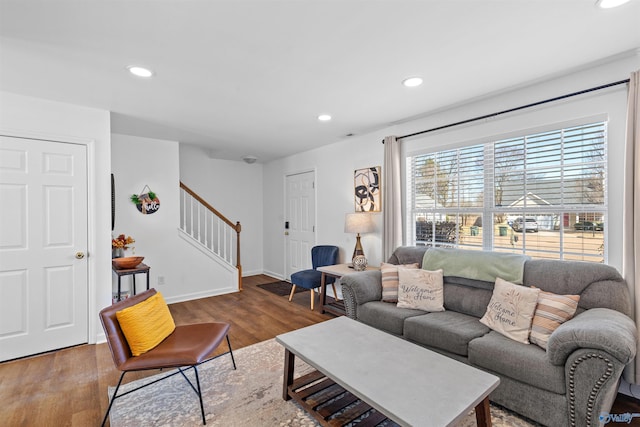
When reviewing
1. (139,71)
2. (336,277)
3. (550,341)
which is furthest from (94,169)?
(550,341)

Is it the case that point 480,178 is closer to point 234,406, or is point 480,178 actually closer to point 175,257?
point 234,406

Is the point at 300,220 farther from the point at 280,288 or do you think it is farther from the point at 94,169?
the point at 94,169

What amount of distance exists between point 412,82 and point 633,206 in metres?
1.76

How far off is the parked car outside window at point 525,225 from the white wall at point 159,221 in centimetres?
409

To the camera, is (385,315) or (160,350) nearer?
(160,350)

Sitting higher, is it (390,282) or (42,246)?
(42,246)

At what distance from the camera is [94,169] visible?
3.06 meters

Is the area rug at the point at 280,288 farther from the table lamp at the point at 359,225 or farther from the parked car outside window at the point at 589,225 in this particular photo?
the parked car outside window at the point at 589,225

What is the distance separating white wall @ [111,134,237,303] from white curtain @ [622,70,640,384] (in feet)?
15.4

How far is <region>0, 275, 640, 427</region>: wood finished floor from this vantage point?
1.96 meters

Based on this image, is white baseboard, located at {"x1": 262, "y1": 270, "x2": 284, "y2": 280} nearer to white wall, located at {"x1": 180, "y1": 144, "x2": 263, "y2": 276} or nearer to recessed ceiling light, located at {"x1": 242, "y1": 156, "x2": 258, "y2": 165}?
white wall, located at {"x1": 180, "y1": 144, "x2": 263, "y2": 276}

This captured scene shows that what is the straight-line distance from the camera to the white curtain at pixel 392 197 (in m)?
3.61

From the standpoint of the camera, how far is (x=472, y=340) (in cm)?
211

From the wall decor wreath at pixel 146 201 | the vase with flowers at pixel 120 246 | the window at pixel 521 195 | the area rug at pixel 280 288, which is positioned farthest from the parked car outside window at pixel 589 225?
the wall decor wreath at pixel 146 201
